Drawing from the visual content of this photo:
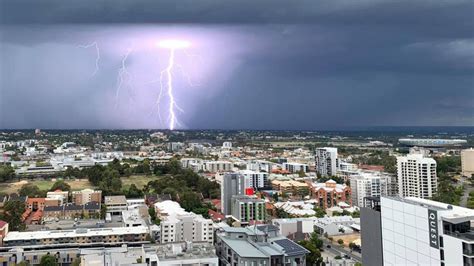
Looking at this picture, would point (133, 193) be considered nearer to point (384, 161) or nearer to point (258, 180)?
point (258, 180)

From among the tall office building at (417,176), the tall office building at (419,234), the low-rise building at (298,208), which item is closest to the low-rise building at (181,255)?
the tall office building at (419,234)

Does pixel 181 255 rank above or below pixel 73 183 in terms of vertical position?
above

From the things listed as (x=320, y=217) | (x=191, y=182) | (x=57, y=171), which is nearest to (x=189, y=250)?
(x=320, y=217)

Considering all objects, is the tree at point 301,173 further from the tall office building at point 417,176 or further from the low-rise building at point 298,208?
A: the low-rise building at point 298,208

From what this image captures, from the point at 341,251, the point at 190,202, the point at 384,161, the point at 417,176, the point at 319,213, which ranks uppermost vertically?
the point at 417,176

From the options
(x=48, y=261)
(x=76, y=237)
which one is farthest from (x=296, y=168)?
(x=48, y=261)

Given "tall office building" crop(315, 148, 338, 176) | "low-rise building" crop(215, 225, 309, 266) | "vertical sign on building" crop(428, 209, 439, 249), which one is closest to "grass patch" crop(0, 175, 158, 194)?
"tall office building" crop(315, 148, 338, 176)
